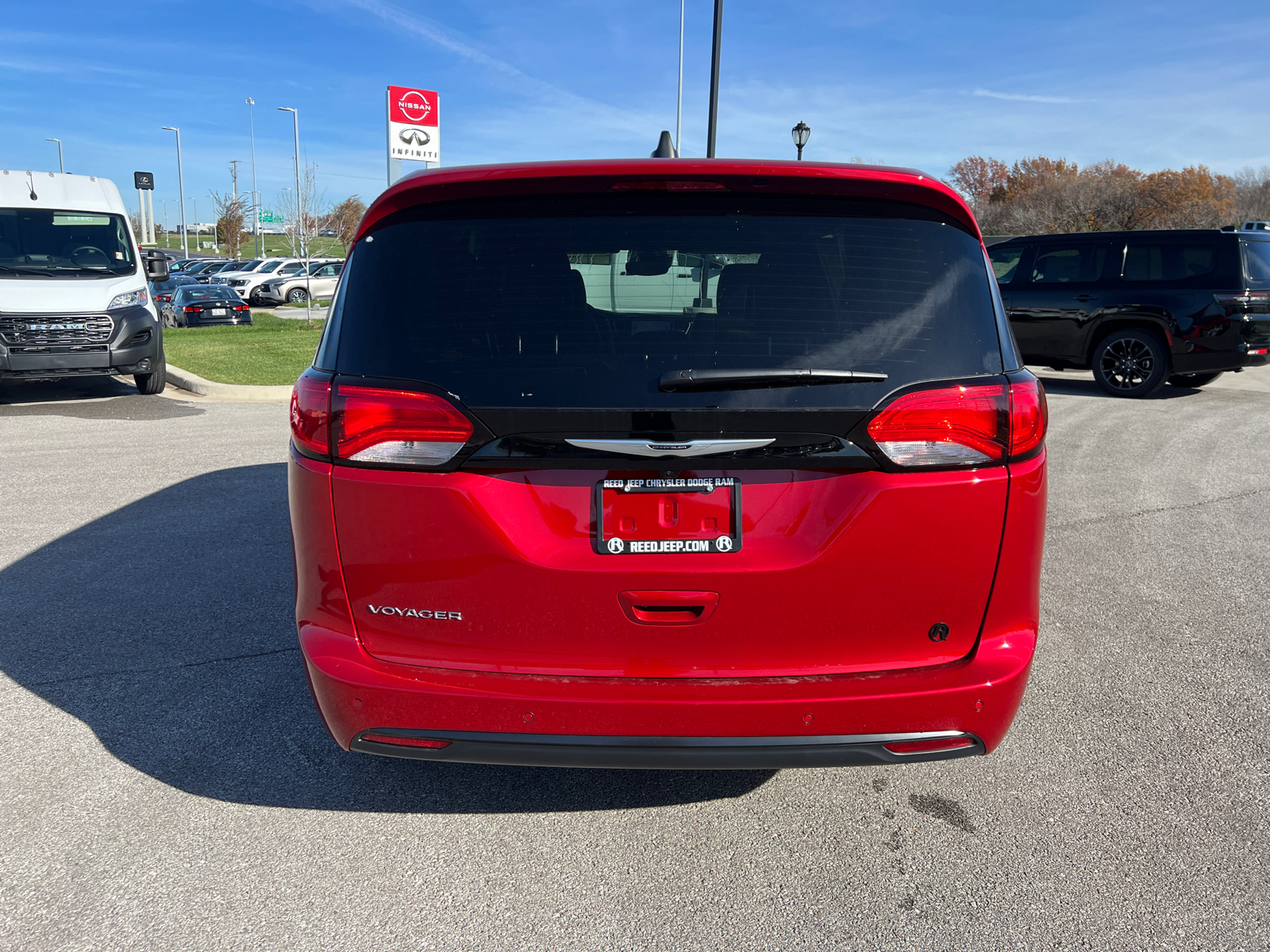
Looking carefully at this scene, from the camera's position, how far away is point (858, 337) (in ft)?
7.82

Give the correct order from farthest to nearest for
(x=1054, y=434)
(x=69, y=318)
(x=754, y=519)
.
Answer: (x=69, y=318), (x=1054, y=434), (x=754, y=519)

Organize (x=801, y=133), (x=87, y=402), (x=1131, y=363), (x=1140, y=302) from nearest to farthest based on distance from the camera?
1. (x=87, y=402)
2. (x=1140, y=302)
3. (x=1131, y=363)
4. (x=801, y=133)

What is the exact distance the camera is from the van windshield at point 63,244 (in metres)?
11.5

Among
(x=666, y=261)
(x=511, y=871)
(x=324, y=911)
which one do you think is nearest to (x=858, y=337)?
(x=666, y=261)

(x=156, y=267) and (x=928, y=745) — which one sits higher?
(x=156, y=267)

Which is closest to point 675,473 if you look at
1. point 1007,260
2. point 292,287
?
point 1007,260

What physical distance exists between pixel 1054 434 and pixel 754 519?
8.57 m

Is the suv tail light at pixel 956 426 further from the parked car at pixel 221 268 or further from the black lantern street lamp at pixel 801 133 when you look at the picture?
the parked car at pixel 221 268

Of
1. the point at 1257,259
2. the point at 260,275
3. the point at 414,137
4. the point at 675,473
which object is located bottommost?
the point at 260,275

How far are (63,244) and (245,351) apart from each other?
5049mm

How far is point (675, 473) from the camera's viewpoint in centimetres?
233

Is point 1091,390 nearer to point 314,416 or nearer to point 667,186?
point 667,186

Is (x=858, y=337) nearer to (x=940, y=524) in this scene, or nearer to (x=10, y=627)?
(x=940, y=524)

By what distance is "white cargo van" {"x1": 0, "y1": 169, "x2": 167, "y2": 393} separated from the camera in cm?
1083
